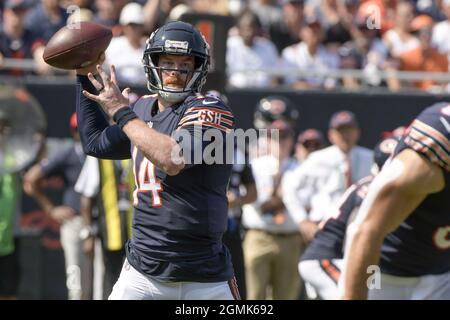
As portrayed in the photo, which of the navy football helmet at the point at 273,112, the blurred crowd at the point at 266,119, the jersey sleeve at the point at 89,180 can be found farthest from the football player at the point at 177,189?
the navy football helmet at the point at 273,112

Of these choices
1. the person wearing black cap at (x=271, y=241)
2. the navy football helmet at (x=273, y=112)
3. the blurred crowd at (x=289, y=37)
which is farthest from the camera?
the blurred crowd at (x=289, y=37)

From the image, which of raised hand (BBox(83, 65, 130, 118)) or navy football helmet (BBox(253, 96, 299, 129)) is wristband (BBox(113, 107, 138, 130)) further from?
navy football helmet (BBox(253, 96, 299, 129))

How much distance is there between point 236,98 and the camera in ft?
32.7

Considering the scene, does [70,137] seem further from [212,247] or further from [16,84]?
[212,247]

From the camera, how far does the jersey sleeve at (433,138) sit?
3652 millimetres

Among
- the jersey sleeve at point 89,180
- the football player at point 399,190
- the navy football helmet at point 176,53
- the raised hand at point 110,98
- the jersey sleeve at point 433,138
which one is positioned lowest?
Result: the jersey sleeve at point 89,180

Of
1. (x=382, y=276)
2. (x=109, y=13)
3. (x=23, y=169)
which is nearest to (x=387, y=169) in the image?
(x=382, y=276)

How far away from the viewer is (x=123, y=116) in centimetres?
424

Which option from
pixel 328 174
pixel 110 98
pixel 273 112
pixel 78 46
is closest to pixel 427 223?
pixel 110 98

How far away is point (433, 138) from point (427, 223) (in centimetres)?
83

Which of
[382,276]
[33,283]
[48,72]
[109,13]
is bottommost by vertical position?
[33,283]

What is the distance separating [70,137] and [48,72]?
0.72 metres

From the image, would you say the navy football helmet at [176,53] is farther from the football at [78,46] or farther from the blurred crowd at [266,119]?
the blurred crowd at [266,119]

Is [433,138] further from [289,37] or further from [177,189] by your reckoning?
[289,37]
